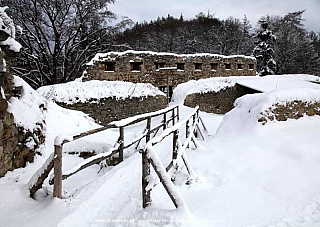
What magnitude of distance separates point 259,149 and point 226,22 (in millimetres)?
36437

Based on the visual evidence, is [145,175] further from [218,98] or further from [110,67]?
[218,98]

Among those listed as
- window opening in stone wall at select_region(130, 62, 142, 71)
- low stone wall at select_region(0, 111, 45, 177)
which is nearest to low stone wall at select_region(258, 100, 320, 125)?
low stone wall at select_region(0, 111, 45, 177)

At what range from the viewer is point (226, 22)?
3559 centimetres

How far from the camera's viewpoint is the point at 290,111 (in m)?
5.30

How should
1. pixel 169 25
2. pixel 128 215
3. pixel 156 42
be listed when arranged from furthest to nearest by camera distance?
pixel 169 25 < pixel 156 42 < pixel 128 215

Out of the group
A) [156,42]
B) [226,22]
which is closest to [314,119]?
[156,42]

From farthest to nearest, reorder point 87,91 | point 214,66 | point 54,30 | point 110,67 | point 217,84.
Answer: point 214,66, point 217,84, point 110,67, point 54,30, point 87,91

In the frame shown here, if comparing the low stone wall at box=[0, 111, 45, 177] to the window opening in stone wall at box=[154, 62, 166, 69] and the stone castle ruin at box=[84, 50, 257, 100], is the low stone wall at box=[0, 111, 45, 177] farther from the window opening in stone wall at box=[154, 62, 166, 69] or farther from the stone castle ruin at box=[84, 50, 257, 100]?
the window opening in stone wall at box=[154, 62, 166, 69]

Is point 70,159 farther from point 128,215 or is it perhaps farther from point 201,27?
point 201,27

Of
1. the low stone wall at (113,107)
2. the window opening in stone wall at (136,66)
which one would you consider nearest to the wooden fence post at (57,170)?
the low stone wall at (113,107)

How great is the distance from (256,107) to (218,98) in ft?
33.3

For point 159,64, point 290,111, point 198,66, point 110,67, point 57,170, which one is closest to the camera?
point 57,170

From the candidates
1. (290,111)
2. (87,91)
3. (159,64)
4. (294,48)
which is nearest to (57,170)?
(290,111)

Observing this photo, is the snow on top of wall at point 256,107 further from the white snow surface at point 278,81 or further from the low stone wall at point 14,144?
the white snow surface at point 278,81
